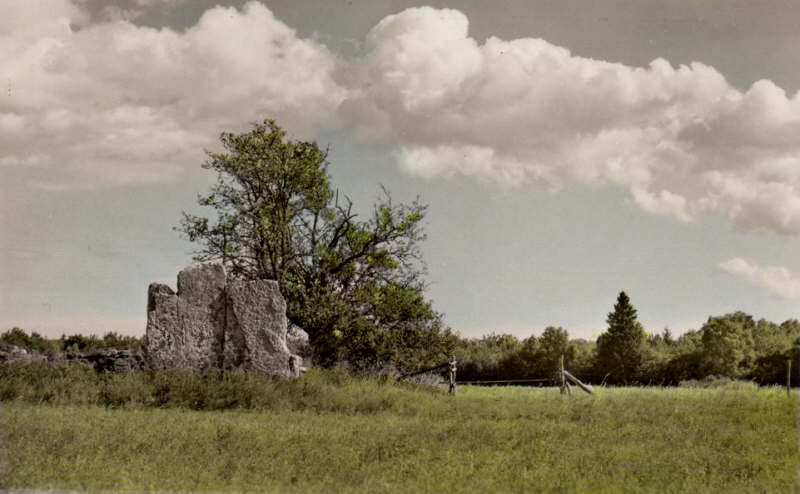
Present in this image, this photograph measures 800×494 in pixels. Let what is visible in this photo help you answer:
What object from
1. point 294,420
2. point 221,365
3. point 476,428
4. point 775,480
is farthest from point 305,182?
point 775,480

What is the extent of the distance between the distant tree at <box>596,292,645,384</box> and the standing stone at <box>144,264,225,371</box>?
129ft

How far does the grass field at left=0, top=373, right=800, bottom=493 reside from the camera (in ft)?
32.3

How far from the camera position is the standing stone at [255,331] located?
20.5 m

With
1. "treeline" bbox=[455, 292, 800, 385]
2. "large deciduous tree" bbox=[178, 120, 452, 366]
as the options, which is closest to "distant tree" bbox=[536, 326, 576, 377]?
"treeline" bbox=[455, 292, 800, 385]

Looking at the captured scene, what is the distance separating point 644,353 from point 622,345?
1.94m

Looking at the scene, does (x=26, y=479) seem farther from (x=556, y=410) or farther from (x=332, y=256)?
(x=332, y=256)

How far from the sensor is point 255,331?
20578 millimetres

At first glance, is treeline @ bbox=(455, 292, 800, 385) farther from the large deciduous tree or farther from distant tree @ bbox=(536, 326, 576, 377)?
the large deciduous tree

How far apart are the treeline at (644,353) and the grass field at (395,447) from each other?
22.5 meters

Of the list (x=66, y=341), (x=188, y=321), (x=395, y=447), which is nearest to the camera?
(x=395, y=447)

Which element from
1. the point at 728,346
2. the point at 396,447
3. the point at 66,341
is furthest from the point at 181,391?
the point at 728,346

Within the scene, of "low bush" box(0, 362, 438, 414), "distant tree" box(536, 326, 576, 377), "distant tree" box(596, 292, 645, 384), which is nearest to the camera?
"low bush" box(0, 362, 438, 414)

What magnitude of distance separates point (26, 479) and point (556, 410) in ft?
37.6

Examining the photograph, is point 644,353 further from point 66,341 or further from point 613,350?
point 66,341
